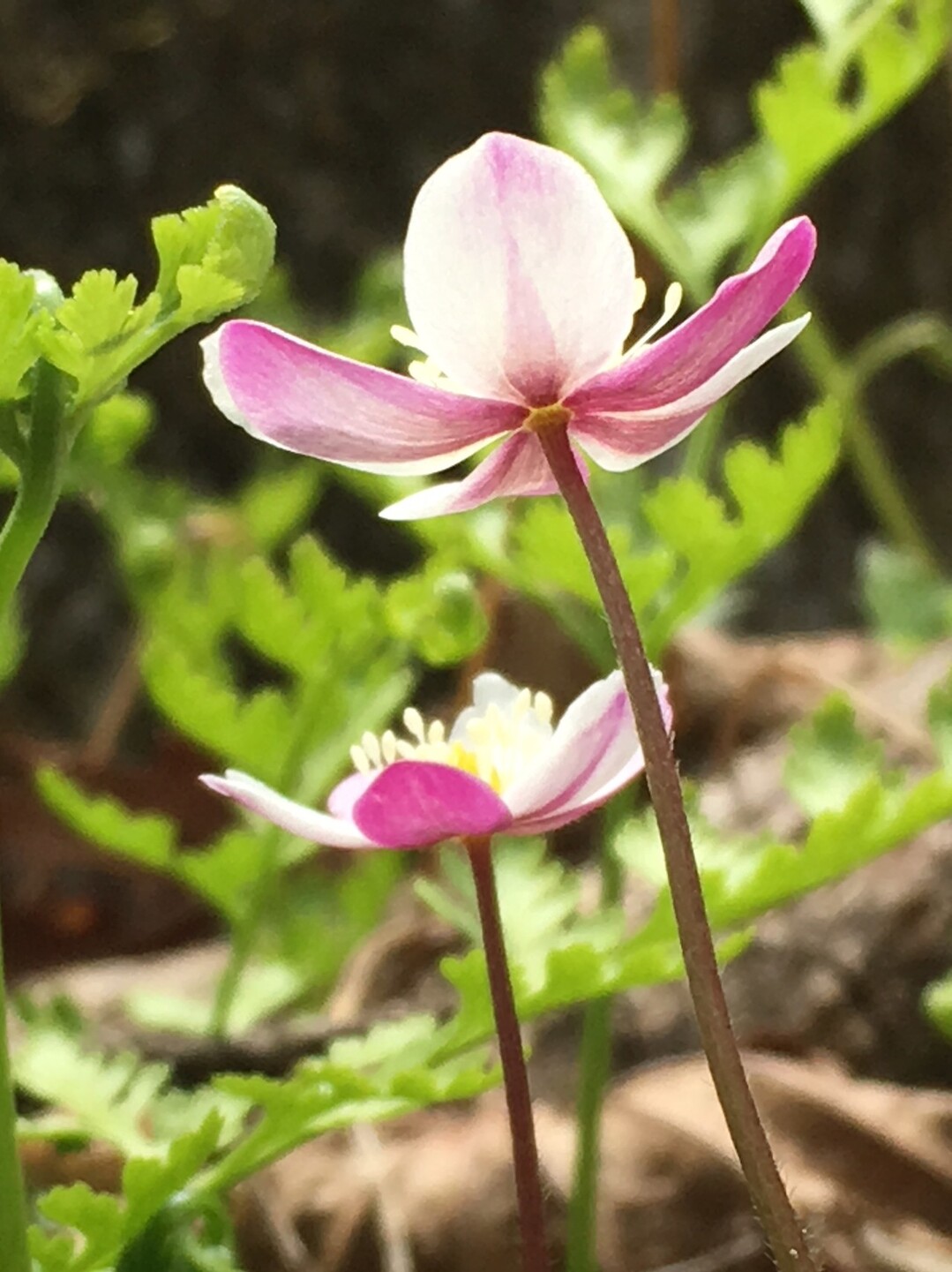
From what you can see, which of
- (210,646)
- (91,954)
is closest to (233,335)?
(210,646)

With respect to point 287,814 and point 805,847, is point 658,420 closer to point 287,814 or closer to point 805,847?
point 287,814

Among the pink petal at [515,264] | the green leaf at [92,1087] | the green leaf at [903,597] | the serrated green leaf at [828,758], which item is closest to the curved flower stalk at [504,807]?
the pink petal at [515,264]

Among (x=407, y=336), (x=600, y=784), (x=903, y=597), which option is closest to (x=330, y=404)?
(x=407, y=336)

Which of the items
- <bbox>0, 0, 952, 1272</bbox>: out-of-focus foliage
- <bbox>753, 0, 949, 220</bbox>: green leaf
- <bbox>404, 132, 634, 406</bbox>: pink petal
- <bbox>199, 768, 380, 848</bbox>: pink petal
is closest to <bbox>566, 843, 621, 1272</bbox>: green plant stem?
<bbox>0, 0, 952, 1272</bbox>: out-of-focus foliage

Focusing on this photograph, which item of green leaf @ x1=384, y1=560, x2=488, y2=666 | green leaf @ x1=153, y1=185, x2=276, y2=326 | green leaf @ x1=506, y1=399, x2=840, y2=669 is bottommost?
green leaf @ x1=153, y1=185, x2=276, y2=326

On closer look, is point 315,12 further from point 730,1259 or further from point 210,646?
point 730,1259

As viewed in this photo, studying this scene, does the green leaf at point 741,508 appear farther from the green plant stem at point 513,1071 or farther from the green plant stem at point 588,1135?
the green plant stem at point 513,1071

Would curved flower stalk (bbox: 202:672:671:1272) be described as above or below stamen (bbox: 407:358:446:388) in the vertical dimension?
below

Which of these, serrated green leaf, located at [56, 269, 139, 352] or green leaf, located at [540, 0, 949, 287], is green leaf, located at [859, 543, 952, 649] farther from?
serrated green leaf, located at [56, 269, 139, 352]
